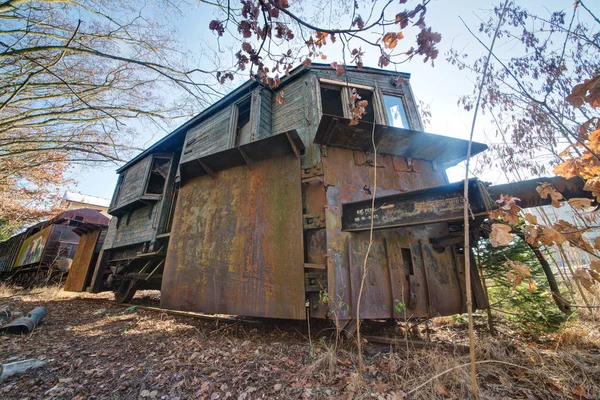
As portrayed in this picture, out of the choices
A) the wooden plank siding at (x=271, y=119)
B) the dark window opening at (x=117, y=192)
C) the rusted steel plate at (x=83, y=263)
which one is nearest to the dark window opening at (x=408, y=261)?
the wooden plank siding at (x=271, y=119)

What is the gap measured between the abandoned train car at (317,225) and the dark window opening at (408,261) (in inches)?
0.7

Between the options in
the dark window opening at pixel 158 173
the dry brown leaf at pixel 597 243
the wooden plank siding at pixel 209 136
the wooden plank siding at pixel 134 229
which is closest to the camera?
the dry brown leaf at pixel 597 243

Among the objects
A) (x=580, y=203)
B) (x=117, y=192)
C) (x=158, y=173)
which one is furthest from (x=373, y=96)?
(x=117, y=192)

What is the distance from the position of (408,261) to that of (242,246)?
9.91ft

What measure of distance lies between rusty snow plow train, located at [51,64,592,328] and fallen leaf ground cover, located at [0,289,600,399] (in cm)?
60

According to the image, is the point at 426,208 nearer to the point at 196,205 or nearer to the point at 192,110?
the point at 196,205

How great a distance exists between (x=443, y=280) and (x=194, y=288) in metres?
4.70

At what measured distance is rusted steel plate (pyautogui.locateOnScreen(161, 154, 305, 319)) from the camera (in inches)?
154

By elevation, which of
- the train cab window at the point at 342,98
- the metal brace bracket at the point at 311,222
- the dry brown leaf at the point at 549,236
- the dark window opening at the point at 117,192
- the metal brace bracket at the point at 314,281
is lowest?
the metal brace bracket at the point at 314,281

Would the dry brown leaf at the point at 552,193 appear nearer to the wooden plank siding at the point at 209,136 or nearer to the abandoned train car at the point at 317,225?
the abandoned train car at the point at 317,225

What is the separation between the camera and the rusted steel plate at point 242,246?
12.9ft

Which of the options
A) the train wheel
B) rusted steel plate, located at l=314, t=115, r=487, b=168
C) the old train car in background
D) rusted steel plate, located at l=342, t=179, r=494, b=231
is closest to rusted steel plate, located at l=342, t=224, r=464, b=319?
rusted steel plate, located at l=342, t=179, r=494, b=231

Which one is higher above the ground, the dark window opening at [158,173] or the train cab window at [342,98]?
the train cab window at [342,98]

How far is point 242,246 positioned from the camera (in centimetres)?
445
